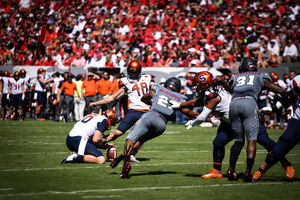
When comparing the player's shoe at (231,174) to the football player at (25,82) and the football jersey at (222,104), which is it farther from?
the football player at (25,82)

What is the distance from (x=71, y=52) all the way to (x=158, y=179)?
15832 millimetres

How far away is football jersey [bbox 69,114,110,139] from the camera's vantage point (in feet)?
25.3

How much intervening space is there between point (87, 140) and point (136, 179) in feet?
6.43

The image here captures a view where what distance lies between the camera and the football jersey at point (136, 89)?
827 centimetres

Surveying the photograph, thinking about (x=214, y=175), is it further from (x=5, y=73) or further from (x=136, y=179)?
(x=5, y=73)

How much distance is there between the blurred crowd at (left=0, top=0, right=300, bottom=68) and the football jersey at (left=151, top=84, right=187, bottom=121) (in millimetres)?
11949

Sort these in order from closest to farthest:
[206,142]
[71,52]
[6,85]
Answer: [206,142] → [6,85] → [71,52]

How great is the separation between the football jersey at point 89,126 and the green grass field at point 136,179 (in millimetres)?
642

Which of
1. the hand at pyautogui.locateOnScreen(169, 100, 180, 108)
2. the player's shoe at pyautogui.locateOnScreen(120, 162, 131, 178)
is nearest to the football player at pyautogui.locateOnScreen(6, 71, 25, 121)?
the player's shoe at pyautogui.locateOnScreen(120, 162, 131, 178)

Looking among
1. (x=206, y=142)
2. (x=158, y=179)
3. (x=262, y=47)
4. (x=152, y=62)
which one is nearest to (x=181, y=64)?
(x=152, y=62)

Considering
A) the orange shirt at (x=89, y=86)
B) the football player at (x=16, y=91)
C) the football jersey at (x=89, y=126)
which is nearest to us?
the football jersey at (x=89, y=126)

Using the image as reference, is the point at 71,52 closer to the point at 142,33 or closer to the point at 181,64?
the point at 142,33

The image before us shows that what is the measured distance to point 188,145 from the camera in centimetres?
1087

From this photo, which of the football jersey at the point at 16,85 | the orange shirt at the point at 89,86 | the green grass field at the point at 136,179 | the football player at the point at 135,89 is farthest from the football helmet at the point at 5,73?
the football player at the point at 135,89
